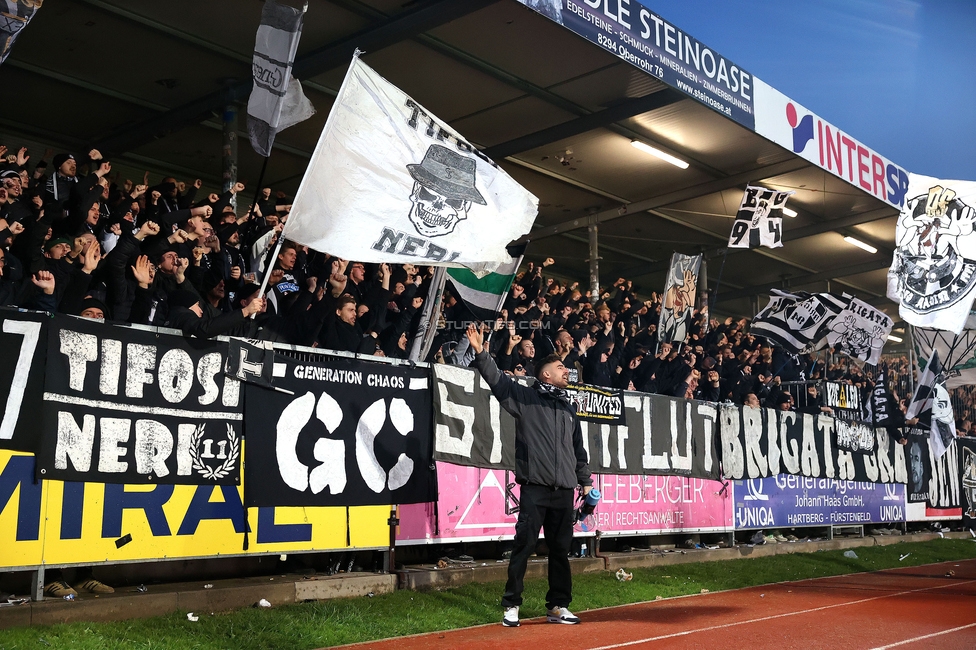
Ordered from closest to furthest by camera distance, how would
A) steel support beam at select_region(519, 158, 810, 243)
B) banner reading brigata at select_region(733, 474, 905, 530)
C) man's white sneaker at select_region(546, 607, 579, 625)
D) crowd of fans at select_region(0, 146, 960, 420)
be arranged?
crowd of fans at select_region(0, 146, 960, 420) < man's white sneaker at select_region(546, 607, 579, 625) < banner reading brigata at select_region(733, 474, 905, 530) < steel support beam at select_region(519, 158, 810, 243)

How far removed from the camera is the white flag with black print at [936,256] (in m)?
15.9

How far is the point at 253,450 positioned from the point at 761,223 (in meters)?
13.0

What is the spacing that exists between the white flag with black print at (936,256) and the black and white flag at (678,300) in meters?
4.01

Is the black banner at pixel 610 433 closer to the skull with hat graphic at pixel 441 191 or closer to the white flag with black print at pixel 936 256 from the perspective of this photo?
the skull with hat graphic at pixel 441 191

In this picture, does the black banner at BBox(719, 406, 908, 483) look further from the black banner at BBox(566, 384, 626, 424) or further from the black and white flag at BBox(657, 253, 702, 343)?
the black and white flag at BBox(657, 253, 702, 343)

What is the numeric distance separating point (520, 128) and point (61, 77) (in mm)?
7640

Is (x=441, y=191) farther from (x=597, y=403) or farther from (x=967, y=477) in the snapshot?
(x=967, y=477)

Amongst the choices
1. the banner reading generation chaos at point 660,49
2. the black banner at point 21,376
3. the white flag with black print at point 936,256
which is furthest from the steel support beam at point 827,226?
the black banner at point 21,376

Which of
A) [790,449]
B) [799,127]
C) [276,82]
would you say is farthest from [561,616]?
[799,127]

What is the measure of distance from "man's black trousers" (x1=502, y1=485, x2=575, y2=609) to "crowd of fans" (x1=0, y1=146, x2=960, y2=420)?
8.89 feet

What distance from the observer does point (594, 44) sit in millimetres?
13766

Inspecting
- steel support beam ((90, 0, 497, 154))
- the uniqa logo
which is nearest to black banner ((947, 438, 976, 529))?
the uniqa logo

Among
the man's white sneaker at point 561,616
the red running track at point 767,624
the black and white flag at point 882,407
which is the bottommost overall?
the red running track at point 767,624

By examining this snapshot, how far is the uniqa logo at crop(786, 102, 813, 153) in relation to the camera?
17812 mm
